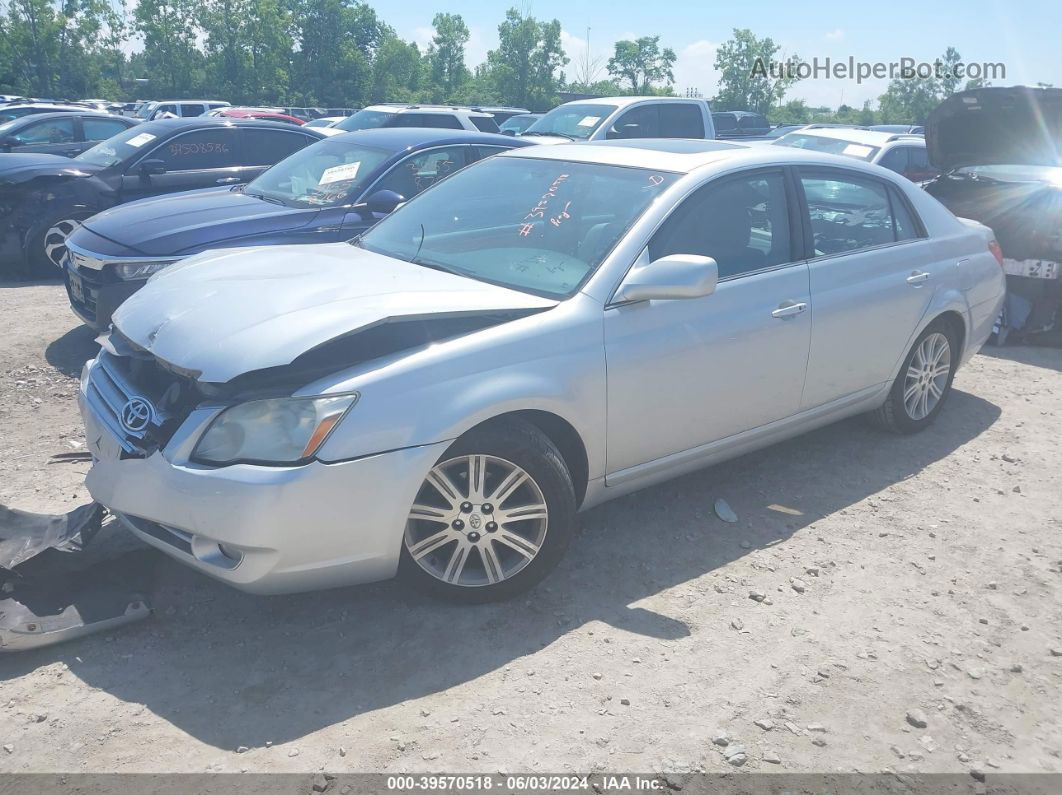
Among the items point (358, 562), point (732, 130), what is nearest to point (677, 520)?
point (358, 562)

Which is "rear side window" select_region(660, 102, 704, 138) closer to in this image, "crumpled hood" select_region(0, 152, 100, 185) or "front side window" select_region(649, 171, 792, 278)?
"crumpled hood" select_region(0, 152, 100, 185)

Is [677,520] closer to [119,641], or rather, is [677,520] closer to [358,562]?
[358,562]

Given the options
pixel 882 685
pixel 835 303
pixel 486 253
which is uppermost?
pixel 486 253

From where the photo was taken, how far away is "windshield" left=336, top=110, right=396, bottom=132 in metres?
14.8

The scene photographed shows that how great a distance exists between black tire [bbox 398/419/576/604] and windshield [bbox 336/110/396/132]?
40.3ft

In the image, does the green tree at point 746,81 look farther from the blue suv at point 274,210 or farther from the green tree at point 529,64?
the blue suv at point 274,210

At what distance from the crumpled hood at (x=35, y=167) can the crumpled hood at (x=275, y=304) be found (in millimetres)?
5383

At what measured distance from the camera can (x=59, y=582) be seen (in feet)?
11.3

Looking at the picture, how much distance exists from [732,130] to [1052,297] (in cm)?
2241

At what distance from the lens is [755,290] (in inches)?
167

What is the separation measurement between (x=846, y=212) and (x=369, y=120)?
11.5 metres

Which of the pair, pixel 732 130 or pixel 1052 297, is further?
pixel 732 130

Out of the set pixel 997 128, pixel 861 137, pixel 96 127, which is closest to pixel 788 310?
pixel 997 128

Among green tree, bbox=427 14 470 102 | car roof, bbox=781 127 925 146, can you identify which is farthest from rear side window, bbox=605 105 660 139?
green tree, bbox=427 14 470 102
